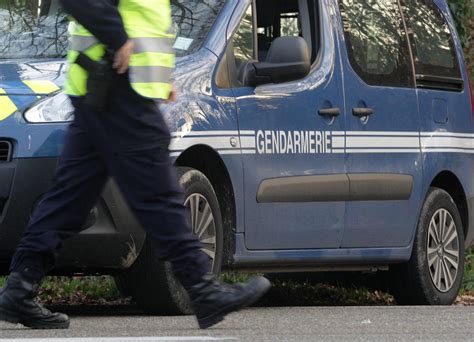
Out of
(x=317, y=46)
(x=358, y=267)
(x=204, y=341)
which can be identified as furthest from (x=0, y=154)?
(x=358, y=267)

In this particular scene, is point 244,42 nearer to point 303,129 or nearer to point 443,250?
point 303,129

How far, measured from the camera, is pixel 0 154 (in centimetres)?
667

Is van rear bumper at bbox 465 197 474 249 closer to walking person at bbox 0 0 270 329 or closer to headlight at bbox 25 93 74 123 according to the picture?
headlight at bbox 25 93 74 123

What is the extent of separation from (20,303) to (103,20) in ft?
3.72

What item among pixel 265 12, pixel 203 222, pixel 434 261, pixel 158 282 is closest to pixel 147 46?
pixel 158 282

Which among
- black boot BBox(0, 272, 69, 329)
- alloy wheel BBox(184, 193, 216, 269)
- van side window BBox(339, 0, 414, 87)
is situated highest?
van side window BBox(339, 0, 414, 87)

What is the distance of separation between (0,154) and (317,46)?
2.46 metres

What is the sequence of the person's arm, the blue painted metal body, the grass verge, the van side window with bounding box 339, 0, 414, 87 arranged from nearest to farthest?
the person's arm → the blue painted metal body → the van side window with bounding box 339, 0, 414, 87 → the grass verge

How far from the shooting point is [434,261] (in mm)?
9414

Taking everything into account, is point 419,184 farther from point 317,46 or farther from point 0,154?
point 0,154

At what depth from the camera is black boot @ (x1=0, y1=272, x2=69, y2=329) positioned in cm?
582

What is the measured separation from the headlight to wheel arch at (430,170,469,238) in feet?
10.6

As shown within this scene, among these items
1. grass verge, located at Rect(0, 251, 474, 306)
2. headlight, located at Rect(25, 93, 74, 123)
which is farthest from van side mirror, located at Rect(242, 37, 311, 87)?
grass verge, located at Rect(0, 251, 474, 306)

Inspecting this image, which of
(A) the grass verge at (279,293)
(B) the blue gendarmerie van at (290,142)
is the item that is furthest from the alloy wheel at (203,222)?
(A) the grass verge at (279,293)
